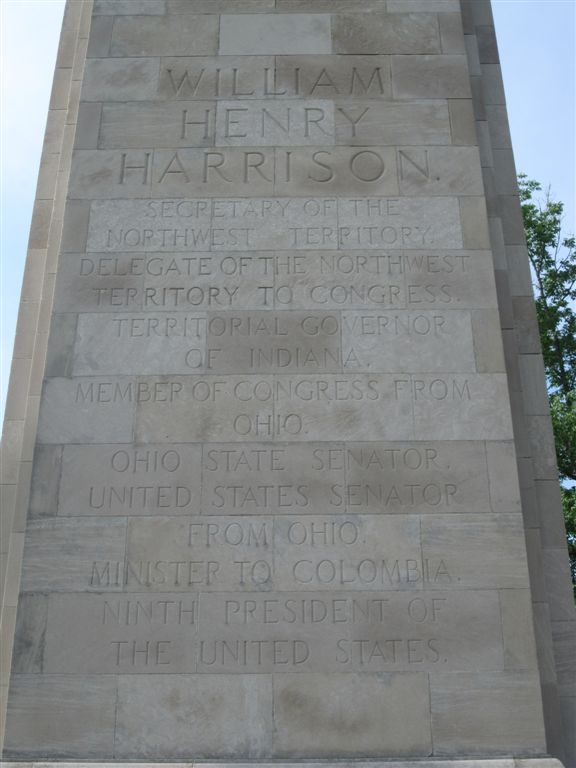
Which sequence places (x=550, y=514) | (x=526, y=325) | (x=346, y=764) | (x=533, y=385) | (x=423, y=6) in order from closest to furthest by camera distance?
1. (x=346, y=764)
2. (x=550, y=514)
3. (x=533, y=385)
4. (x=526, y=325)
5. (x=423, y=6)

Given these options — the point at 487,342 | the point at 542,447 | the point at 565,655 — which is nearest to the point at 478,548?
the point at 565,655

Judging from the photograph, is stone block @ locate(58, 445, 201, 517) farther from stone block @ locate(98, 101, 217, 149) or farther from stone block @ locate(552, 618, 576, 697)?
stone block @ locate(552, 618, 576, 697)

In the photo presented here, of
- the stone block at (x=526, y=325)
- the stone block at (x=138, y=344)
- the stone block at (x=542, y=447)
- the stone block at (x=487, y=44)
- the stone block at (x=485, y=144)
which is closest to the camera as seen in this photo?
the stone block at (x=138, y=344)

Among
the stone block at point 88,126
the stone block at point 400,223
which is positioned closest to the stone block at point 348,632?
the stone block at point 400,223

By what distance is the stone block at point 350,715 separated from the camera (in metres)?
9.46

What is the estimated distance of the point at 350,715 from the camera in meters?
9.60

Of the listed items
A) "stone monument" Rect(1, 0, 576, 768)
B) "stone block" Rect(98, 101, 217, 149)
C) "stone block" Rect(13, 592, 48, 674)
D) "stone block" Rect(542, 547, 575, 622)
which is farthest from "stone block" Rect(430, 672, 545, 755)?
"stone block" Rect(98, 101, 217, 149)

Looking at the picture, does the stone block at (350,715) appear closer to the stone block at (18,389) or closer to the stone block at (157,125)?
the stone block at (18,389)

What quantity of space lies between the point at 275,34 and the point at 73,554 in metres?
8.40

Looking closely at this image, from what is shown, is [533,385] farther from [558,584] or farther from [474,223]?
[558,584]

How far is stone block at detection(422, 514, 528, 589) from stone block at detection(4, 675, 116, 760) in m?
4.04

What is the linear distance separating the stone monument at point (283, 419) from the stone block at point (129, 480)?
0.09ft

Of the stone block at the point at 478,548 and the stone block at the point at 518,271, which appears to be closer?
the stone block at the point at 478,548

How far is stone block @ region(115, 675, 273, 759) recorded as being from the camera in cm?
948
